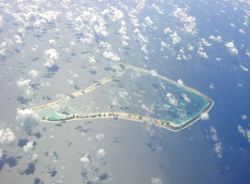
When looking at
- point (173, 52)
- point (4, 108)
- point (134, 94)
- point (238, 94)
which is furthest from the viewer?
point (173, 52)

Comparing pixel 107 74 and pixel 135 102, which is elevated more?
pixel 135 102

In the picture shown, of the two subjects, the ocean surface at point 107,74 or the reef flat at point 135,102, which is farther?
the reef flat at point 135,102

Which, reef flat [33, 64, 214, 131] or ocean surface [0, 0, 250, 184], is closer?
ocean surface [0, 0, 250, 184]

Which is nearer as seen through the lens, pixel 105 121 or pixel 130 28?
pixel 105 121

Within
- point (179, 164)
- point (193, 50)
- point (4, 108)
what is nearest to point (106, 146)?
point (179, 164)

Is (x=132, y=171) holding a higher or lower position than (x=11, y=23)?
higher

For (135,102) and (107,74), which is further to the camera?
(107,74)

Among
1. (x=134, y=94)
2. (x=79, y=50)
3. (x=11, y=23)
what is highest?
(x=134, y=94)

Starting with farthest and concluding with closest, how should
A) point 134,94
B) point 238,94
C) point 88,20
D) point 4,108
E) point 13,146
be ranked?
point 88,20
point 238,94
point 134,94
point 4,108
point 13,146

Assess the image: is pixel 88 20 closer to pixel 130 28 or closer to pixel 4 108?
pixel 130 28
